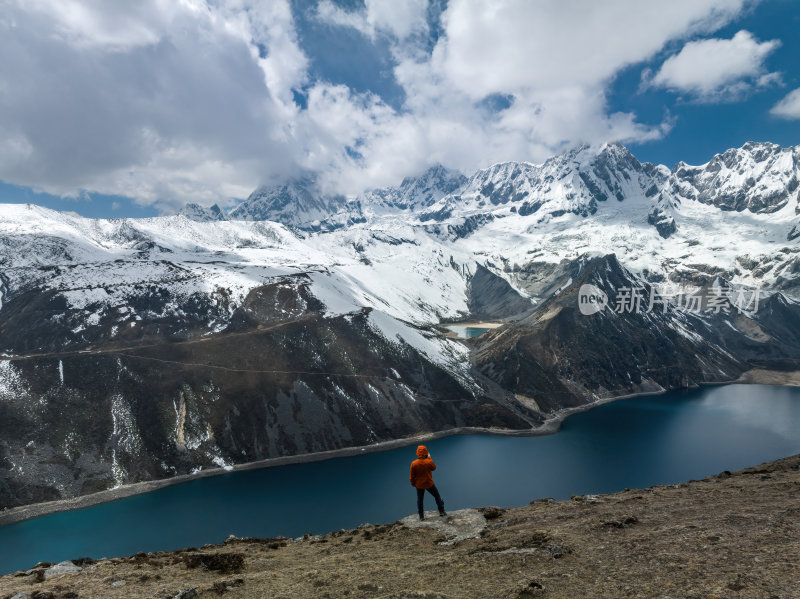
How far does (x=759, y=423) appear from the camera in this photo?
13062 centimetres

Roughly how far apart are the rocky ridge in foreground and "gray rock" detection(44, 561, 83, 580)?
0.09 meters

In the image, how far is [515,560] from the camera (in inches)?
698

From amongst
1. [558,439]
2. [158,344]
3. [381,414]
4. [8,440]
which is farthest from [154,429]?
[558,439]

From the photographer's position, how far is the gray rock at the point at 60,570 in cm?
2421

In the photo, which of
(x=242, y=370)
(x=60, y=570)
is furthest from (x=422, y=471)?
(x=242, y=370)

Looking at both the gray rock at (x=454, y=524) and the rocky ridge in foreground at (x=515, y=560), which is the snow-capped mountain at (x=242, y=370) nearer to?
the rocky ridge in foreground at (x=515, y=560)

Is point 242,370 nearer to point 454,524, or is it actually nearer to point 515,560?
point 454,524

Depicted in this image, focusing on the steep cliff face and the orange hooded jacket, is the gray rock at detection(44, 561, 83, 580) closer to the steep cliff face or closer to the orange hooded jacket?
the orange hooded jacket

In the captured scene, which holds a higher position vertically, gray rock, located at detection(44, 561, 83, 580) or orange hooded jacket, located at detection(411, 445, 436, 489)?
orange hooded jacket, located at detection(411, 445, 436, 489)

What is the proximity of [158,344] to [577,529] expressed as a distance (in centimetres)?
13086

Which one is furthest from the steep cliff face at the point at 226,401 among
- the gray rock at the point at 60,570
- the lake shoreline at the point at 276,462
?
the gray rock at the point at 60,570
